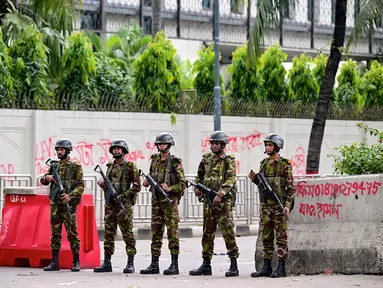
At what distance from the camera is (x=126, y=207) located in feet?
46.3

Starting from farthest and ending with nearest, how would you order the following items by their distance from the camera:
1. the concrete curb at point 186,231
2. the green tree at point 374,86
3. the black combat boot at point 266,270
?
the green tree at point 374,86 < the concrete curb at point 186,231 < the black combat boot at point 266,270

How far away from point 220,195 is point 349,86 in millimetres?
18755

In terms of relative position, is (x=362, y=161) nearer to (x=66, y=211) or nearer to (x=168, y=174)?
(x=168, y=174)

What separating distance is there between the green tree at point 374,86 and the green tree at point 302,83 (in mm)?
2288

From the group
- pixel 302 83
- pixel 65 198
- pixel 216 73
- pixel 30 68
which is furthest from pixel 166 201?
pixel 302 83

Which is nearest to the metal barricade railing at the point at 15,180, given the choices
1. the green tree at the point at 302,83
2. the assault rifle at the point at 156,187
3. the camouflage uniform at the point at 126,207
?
the camouflage uniform at the point at 126,207

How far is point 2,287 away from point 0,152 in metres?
10.6

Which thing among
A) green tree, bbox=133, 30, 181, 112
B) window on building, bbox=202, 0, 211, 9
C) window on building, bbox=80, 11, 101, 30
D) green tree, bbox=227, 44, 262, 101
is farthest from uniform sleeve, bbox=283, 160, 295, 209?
window on building, bbox=202, 0, 211, 9

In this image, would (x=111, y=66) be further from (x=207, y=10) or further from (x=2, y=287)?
(x=2, y=287)

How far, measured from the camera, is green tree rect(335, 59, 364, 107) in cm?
3073

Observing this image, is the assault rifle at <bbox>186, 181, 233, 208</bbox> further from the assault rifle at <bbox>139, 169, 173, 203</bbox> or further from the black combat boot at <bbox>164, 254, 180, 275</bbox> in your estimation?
the black combat boot at <bbox>164, 254, 180, 275</bbox>

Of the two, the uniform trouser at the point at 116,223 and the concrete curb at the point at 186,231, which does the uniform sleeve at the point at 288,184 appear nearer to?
the uniform trouser at the point at 116,223

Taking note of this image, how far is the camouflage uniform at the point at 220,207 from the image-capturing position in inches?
526

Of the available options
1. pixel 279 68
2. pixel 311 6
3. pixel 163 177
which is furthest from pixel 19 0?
pixel 163 177
